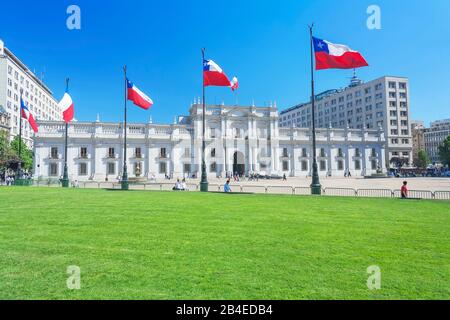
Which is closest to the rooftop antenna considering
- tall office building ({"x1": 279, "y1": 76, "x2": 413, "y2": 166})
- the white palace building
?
tall office building ({"x1": 279, "y1": 76, "x2": 413, "y2": 166})

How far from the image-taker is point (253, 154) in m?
61.2

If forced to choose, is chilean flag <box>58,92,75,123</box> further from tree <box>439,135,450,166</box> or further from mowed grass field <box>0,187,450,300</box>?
tree <box>439,135,450,166</box>

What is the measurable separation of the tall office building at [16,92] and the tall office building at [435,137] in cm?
13352

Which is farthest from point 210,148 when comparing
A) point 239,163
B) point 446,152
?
point 446,152

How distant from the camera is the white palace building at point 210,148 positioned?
50812 millimetres

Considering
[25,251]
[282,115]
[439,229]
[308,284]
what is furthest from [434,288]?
[282,115]

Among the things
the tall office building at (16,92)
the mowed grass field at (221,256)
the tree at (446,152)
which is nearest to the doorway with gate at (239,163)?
the tall office building at (16,92)

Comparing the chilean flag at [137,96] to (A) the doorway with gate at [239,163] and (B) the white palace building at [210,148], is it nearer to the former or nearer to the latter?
(B) the white palace building at [210,148]

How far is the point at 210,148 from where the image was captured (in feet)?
194

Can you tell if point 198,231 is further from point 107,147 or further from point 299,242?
point 107,147

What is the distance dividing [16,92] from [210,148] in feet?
157

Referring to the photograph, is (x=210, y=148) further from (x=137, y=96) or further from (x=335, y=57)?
(x=335, y=57)

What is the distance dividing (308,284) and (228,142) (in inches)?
2194

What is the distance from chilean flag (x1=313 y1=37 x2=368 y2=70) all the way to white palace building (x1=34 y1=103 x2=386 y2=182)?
36472 millimetres
